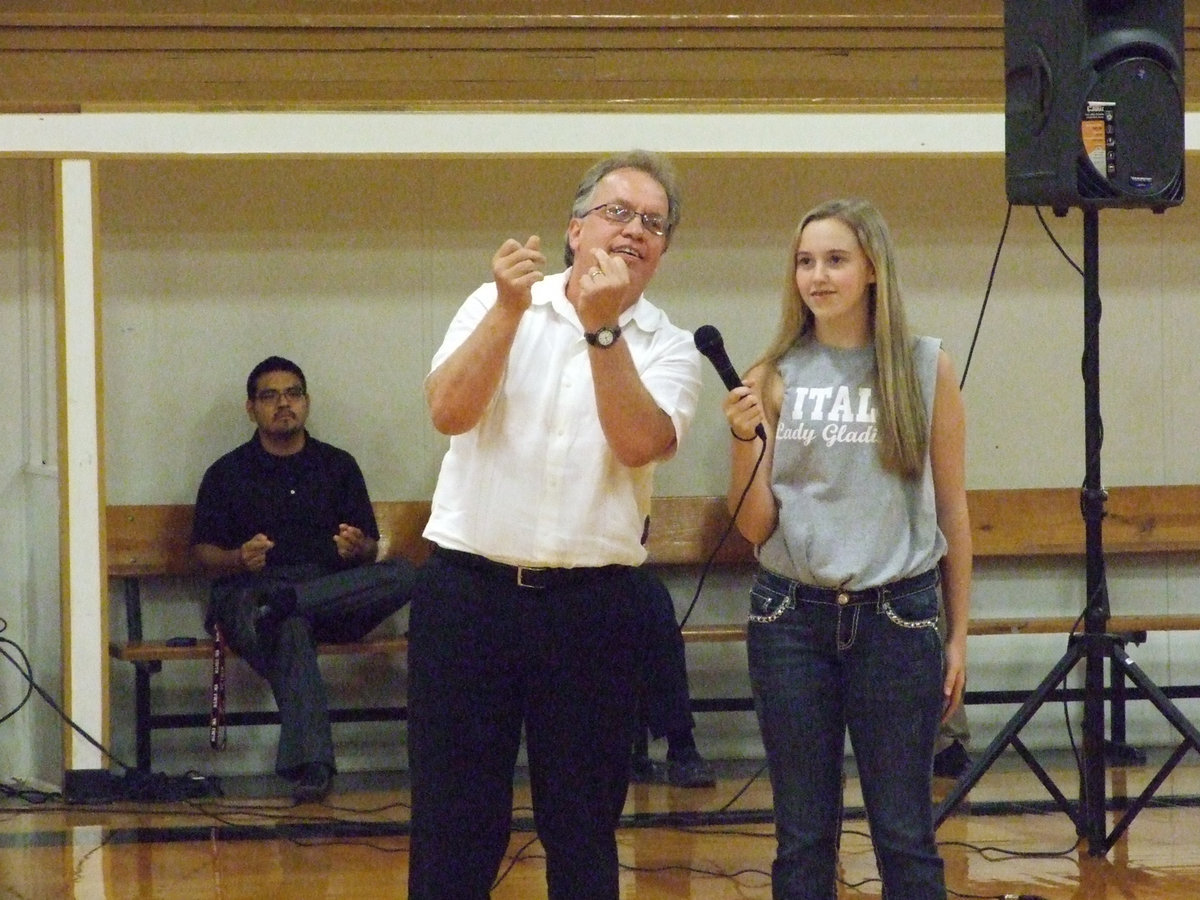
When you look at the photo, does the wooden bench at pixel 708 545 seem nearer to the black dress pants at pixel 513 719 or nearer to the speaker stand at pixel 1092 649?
the speaker stand at pixel 1092 649

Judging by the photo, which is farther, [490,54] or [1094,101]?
[490,54]

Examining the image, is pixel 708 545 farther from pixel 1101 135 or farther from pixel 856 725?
pixel 856 725

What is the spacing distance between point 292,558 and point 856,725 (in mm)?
3087

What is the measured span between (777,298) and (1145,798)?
255 cm

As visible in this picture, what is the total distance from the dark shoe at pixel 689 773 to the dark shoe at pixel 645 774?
0.07m

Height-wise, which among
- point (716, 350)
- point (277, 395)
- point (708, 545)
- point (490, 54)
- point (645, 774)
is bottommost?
point (645, 774)

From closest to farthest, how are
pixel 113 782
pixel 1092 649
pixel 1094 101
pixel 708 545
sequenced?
pixel 1094 101 → pixel 1092 649 → pixel 113 782 → pixel 708 545

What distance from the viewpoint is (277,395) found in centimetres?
525

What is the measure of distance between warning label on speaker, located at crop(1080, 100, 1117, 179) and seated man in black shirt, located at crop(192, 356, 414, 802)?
9.10 ft

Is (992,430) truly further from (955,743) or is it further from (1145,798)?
(1145,798)

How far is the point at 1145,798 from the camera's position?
3.74 meters

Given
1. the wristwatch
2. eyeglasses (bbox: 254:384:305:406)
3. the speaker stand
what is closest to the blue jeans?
the wristwatch

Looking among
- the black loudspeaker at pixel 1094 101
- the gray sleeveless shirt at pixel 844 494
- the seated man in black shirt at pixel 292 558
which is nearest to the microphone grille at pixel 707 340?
the gray sleeveless shirt at pixel 844 494

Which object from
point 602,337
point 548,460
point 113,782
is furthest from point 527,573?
point 113,782
